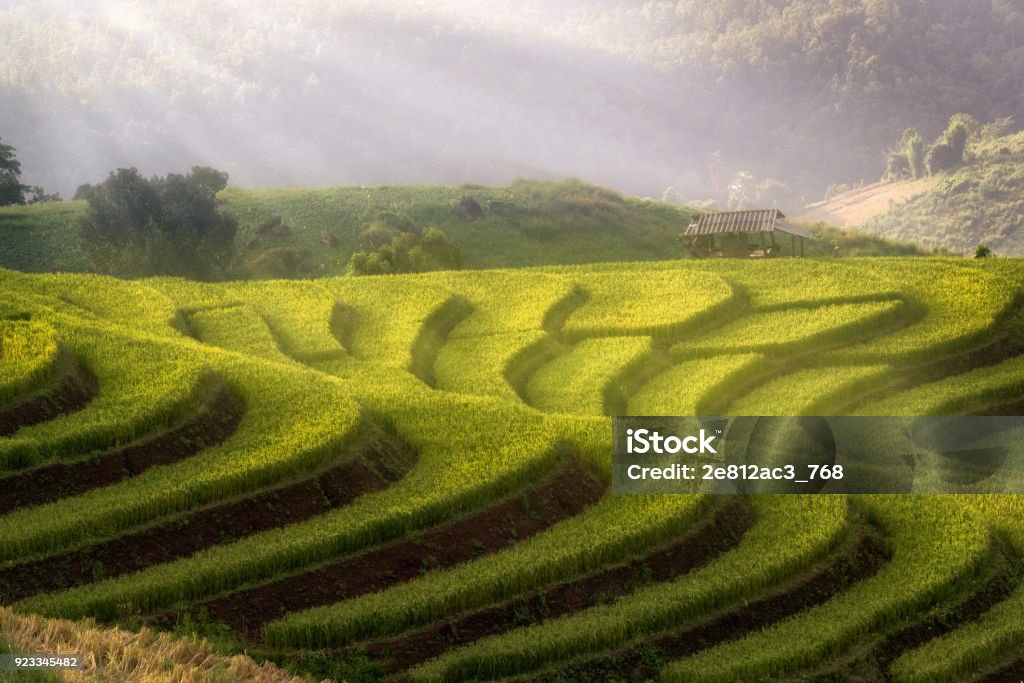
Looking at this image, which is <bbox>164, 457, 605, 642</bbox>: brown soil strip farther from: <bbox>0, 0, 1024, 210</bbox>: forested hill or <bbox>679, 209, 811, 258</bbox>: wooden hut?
<bbox>0, 0, 1024, 210</bbox>: forested hill

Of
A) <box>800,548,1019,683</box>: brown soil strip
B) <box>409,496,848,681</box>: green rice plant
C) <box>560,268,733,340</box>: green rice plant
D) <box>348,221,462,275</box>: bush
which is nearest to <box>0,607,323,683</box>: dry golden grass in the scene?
<box>409,496,848,681</box>: green rice plant

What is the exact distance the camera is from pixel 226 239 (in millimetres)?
44125

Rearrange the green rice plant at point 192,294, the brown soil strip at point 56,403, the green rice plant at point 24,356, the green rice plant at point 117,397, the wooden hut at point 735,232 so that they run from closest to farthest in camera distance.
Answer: the green rice plant at point 117,397, the brown soil strip at point 56,403, the green rice plant at point 24,356, the green rice plant at point 192,294, the wooden hut at point 735,232

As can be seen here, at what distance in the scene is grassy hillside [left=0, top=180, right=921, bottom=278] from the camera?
164ft

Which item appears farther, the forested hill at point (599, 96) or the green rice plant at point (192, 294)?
the forested hill at point (599, 96)

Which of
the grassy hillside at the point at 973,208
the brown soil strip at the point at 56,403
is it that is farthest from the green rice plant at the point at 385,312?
the grassy hillside at the point at 973,208

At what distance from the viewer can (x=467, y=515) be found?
53.6 ft

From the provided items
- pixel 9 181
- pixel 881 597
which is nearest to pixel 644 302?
pixel 881 597

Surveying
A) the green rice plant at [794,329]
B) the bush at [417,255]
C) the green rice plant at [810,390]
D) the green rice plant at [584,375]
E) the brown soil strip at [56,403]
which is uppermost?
the bush at [417,255]

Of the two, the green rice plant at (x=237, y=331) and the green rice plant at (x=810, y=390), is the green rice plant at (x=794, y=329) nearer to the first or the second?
the green rice plant at (x=810, y=390)

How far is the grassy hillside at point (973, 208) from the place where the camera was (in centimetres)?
9125

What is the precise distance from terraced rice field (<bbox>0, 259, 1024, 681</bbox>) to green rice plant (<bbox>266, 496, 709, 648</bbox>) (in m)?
0.04

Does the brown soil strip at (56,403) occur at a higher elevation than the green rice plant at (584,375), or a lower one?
higher

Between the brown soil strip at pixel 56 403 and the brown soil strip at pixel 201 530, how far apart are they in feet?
12.2
